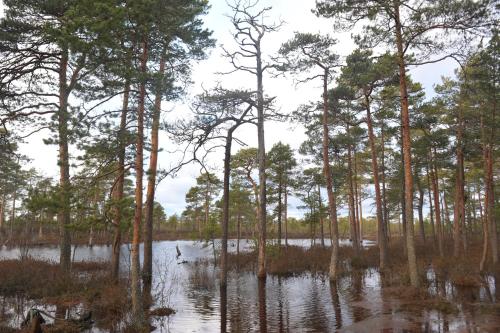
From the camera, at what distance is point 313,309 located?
40.0 ft

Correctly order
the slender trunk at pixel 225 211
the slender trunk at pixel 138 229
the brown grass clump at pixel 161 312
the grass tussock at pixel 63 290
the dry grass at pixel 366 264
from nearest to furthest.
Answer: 1. the slender trunk at pixel 138 229
2. the grass tussock at pixel 63 290
3. the brown grass clump at pixel 161 312
4. the dry grass at pixel 366 264
5. the slender trunk at pixel 225 211

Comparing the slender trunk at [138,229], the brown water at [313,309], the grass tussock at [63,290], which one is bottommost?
the brown water at [313,309]

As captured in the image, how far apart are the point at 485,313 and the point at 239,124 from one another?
11.8 metres

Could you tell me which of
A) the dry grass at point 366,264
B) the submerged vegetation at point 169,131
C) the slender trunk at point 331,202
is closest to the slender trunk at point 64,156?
the submerged vegetation at point 169,131

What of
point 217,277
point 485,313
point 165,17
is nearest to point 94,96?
point 165,17

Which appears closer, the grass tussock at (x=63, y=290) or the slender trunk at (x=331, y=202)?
the grass tussock at (x=63, y=290)

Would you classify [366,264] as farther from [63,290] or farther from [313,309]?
[63,290]

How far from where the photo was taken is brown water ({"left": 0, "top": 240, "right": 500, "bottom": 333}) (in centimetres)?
967

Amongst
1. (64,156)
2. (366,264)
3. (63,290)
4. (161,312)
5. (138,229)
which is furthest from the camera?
(366,264)

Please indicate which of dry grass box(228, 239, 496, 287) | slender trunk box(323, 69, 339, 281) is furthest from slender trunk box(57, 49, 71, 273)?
slender trunk box(323, 69, 339, 281)

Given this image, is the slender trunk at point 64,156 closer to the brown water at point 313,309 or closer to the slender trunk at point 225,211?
the brown water at point 313,309

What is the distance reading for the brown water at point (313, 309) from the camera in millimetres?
9672

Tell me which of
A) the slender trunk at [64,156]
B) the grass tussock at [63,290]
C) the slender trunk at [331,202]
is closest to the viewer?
the grass tussock at [63,290]

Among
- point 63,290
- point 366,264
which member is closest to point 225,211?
point 63,290
